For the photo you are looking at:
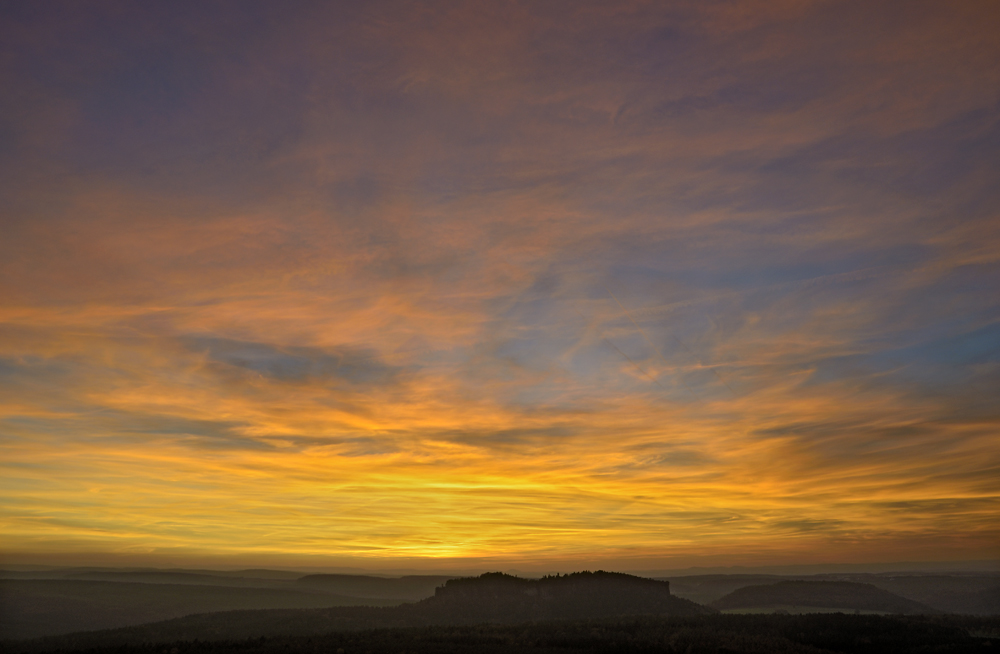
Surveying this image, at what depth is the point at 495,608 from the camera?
125m

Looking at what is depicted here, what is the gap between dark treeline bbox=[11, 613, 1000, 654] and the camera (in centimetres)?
5178

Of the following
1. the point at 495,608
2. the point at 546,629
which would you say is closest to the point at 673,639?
the point at 546,629

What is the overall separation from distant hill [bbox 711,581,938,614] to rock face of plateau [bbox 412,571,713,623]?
199 ft

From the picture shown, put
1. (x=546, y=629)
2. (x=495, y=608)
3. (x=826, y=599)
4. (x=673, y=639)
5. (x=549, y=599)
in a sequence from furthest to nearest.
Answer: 1. (x=826, y=599)
2. (x=549, y=599)
3. (x=495, y=608)
4. (x=546, y=629)
5. (x=673, y=639)

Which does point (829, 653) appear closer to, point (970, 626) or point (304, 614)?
point (970, 626)

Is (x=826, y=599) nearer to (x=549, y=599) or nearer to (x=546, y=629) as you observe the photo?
(x=549, y=599)

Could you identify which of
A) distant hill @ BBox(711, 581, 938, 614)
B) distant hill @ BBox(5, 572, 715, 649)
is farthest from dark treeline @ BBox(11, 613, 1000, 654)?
distant hill @ BBox(711, 581, 938, 614)

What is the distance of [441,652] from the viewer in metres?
49.2

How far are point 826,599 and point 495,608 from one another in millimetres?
113100

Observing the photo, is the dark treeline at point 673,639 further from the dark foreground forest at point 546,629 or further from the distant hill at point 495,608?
the distant hill at point 495,608

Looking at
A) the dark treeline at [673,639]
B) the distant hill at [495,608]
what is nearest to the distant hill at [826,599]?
the distant hill at [495,608]

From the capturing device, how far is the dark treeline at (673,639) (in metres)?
51.8

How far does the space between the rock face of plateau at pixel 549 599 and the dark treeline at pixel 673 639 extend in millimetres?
43157

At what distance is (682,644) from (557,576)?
79.7 meters
